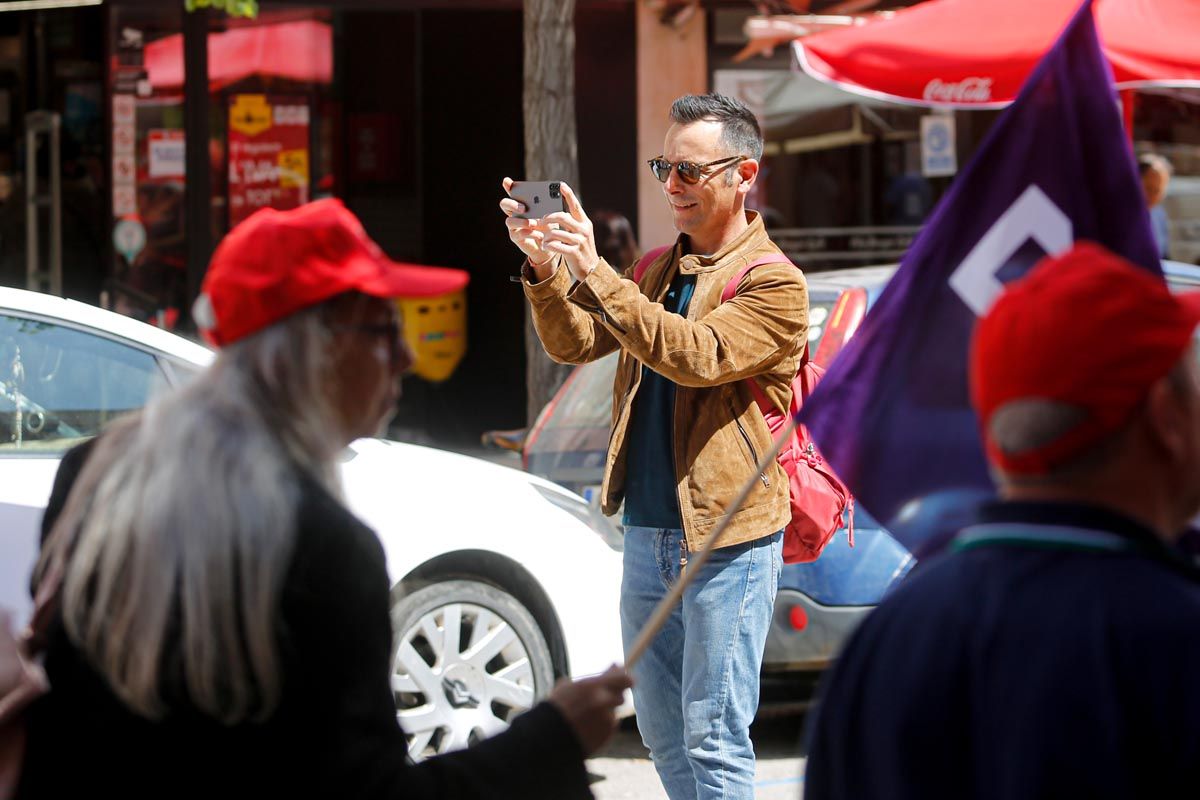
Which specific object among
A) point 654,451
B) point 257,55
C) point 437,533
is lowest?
point 437,533

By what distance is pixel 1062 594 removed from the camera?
1.69 meters

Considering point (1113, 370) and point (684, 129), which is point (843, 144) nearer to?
point (684, 129)

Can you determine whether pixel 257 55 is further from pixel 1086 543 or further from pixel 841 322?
pixel 1086 543

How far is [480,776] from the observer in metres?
2.16

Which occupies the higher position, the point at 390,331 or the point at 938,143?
the point at 938,143

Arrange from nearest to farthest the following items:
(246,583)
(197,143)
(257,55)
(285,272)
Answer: (246,583) → (285,272) → (197,143) → (257,55)

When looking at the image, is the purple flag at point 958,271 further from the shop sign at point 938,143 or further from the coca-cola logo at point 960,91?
the shop sign at point 938,143

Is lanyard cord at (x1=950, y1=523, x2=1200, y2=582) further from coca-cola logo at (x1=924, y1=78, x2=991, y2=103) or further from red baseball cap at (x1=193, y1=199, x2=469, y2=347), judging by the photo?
coca-cola logo at (x1=924, y1=78, x2=991, y2=103)

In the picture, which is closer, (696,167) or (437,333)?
(696,167)

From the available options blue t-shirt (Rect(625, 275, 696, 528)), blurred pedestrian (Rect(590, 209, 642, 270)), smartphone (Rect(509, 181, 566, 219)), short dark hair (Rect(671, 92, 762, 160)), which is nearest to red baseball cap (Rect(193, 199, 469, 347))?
smartphone (Rect(509, 181, 566, 219))

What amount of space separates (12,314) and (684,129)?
2516 millimetres

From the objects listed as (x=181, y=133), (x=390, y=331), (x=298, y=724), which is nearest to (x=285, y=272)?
(x=390, y=331)

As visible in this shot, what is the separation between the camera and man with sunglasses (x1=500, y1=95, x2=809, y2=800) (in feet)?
12.3

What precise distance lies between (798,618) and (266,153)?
7.21 meters
